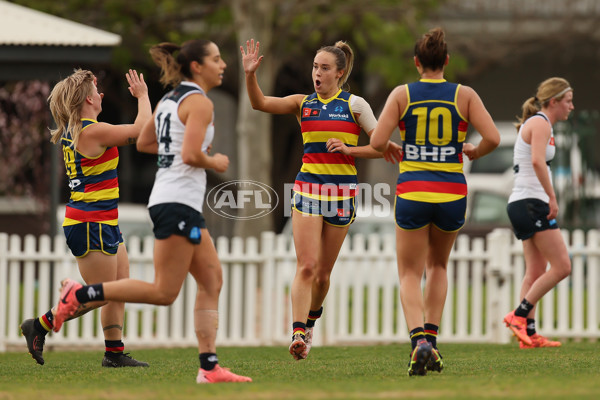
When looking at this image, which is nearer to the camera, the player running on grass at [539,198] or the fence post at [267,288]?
the player running on grass at [539,198]

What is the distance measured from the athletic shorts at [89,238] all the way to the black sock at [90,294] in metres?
1.11

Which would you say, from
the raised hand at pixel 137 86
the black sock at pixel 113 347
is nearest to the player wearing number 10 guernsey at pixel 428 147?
the raised hand at pixel 137 86

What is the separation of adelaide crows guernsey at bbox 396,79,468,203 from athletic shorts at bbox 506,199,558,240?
2.18 metres

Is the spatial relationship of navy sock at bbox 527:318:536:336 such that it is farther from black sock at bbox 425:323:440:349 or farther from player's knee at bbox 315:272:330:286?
black sock at bbox 425:323:440:349

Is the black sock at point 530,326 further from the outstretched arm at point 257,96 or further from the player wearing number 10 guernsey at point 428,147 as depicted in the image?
the outstretched arm at point 257,96

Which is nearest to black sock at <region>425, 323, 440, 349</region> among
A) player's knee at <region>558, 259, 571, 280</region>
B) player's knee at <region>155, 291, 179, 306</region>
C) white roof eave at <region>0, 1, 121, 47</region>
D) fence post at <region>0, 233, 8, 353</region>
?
player's knee at <region>155, 291, 179, 306</region>

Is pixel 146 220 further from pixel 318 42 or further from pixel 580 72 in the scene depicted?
pixel 580 72

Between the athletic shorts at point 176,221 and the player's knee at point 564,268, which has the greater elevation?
the athletic shorts at point 176,221

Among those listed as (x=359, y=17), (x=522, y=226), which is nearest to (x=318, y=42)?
(x=359, y=17)

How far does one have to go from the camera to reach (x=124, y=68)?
64.8 ft

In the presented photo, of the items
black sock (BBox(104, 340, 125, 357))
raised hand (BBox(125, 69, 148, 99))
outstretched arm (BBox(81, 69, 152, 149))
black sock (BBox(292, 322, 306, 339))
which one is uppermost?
raised hand (BBox(125, 69, 148, 99))

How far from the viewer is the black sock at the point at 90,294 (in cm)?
587

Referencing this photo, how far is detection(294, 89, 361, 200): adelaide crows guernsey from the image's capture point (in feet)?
23.5

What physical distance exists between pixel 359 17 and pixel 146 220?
534cm
